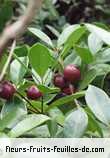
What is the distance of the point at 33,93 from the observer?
768mm

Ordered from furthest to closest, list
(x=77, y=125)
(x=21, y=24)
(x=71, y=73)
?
(x=71, y=73) < (x=77, y=125) < (x=21, y=24)

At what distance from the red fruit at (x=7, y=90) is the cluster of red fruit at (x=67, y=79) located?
0.29 feet

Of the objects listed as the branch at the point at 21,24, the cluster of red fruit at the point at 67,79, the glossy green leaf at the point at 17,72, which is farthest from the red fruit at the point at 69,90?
the branch at the point at 21,24

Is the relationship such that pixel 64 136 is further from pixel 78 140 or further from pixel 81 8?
pixel 81 8

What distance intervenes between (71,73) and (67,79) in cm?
3

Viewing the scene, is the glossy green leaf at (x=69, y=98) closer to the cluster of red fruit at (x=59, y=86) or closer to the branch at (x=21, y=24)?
the cluster of red fruit at (x=59, y=86)

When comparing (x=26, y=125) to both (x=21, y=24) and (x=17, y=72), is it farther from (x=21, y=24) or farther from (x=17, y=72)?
(x=21, y=24)

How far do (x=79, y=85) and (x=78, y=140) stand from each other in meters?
0.19

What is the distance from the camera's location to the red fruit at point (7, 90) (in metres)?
0.74

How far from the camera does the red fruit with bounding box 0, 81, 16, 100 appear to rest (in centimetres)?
74

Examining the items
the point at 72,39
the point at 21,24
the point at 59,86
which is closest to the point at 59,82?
the point at 59,86

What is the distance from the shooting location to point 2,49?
0.25 m

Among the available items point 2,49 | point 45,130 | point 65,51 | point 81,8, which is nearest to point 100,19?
point 81,8

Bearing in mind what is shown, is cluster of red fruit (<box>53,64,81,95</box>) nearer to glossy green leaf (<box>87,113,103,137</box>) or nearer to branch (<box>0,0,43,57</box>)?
glossy green leaf (<box>87,113,103,137</box>)
